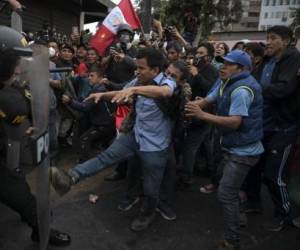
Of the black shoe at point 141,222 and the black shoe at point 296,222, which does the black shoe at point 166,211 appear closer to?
the black shoe at point 141,222

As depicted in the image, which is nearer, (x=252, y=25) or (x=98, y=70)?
(x=98, y=70)

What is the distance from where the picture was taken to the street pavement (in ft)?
11.0

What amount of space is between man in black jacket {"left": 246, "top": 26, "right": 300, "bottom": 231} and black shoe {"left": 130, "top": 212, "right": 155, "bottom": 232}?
3.70 feet

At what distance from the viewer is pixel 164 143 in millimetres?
3504

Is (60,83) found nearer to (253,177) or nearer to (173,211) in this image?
(173,211)

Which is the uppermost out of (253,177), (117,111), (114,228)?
(117,111)

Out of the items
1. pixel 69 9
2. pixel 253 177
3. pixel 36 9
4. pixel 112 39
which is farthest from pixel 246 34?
pixel 253 177

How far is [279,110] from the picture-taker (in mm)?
3568

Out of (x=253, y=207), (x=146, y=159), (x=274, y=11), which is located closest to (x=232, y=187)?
(x=146, y=159)

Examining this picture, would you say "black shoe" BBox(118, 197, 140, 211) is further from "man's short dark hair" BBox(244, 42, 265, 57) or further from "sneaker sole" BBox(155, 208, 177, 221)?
"man's short dark hair" BBox(244, 42, 265, 57)

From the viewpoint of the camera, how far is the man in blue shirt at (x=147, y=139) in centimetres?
331

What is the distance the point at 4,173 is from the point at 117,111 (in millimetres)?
2239

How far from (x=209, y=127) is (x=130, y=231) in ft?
5.44

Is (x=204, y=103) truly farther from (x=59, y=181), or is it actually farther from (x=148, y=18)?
(x=148, y=18)
